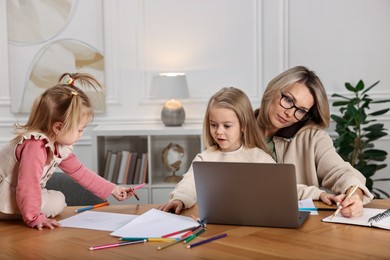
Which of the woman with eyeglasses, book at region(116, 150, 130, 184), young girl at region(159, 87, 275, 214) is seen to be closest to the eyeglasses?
the woman with eyeglasses

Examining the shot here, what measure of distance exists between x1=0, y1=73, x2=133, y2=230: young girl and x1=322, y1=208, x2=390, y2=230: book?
89 cm

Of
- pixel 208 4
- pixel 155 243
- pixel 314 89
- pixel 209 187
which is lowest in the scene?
pixel 155 243

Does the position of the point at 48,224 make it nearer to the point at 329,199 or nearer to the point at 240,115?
the point at 240,115

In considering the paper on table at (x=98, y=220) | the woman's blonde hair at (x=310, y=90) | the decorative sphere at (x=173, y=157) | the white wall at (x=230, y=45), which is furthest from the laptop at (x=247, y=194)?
the white wall at (x=230, y=45)

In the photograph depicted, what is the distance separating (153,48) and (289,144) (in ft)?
6.81

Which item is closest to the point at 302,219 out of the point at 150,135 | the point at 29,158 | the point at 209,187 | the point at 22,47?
the point at 209,187

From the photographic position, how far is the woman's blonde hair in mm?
2559

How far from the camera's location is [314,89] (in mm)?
2555

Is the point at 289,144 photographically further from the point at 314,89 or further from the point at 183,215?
the point at 183,215

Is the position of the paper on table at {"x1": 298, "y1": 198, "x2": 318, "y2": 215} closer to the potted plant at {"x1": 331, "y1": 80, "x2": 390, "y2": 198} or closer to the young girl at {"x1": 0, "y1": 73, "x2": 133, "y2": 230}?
the young girl at {"x1": 0, "y1": 73, "x2": 133, "y2": 230}

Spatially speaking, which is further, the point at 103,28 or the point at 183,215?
the point at 103,28

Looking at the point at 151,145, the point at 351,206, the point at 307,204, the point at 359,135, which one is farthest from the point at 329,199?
the point at 151,145

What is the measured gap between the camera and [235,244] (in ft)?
5.70

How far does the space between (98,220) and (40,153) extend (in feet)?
0.97
